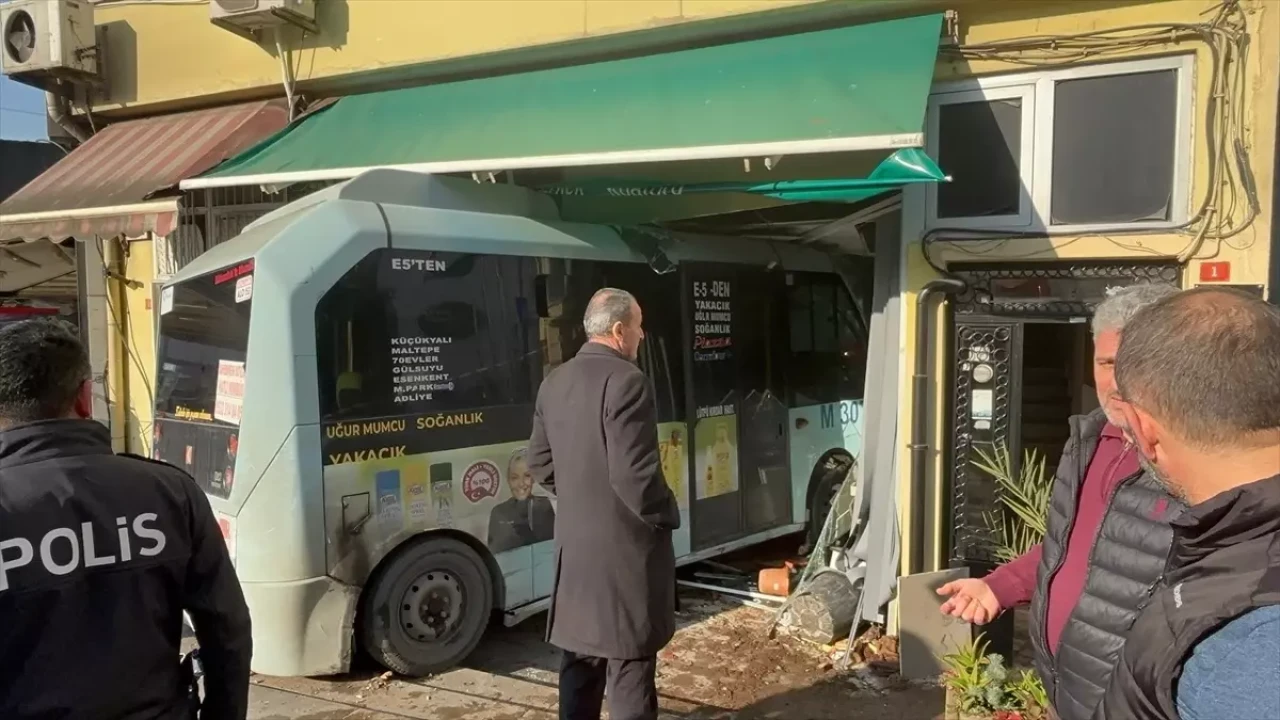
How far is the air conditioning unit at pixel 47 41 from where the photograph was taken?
854 cm

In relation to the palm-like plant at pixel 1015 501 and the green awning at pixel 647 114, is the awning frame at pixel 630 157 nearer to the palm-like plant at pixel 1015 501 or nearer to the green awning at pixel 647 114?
the green awning at pixel 647 114

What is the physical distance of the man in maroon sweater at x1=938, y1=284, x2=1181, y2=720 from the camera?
1994mm

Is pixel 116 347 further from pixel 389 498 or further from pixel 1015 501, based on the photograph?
pixel 1015 501

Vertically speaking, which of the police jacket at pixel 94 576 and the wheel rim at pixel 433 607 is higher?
the police jacket at pixel 94 576

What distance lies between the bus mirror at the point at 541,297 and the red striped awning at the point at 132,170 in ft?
11.2

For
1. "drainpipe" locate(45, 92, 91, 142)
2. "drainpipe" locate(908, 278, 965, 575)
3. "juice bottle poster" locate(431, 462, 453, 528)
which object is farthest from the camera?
"drainpipe" locate(45, 92, 91, 142)

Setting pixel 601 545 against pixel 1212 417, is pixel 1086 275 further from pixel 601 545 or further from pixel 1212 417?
pixel 1212 417

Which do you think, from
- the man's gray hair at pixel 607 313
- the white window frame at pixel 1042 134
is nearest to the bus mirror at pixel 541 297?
the man's gray hair at pixel 607 313

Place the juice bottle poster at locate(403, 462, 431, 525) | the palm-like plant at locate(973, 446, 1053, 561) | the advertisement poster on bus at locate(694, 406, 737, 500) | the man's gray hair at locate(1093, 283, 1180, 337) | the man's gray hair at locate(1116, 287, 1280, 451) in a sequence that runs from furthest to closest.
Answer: the advertisement poster on bus at locate(694, 406, 737, 500), the juice bottle poster at locate(403, 462, 431, 525), the palm-like plant at locate(973, 446, 1053, 561), the man's gray hair at locate(1093, 283, 1180, 337), the man's gray hair at locate(1116, 287, 1280, 451)

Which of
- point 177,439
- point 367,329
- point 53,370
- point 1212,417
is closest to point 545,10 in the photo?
point 367,329

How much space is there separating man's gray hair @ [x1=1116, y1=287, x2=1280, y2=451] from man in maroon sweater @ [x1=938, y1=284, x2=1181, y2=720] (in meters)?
0.51

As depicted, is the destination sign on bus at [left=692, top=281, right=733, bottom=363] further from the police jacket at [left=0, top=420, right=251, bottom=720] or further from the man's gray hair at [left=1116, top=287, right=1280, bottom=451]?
the man's gray hair at [left=1116, top=287, right=1280, bottom=451]

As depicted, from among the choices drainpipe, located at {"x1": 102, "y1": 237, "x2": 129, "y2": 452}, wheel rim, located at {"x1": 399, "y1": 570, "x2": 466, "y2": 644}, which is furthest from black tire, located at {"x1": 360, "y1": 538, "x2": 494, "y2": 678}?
drainpipe, located at {"x1": 102, "y1": 237, "x2": 129, "y2": 452}

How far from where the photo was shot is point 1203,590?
4.07 feet
